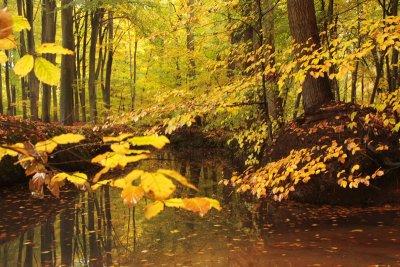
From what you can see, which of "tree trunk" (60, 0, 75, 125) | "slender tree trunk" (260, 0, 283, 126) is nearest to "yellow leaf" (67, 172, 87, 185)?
"slender tree trunk" (260, 0, 283, 126)

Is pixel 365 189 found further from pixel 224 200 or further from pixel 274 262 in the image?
pixel 274 262

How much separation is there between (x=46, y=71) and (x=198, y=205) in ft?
Answer: 2.11

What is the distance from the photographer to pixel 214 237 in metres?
5.90

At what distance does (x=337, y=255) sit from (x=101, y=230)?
362 cm

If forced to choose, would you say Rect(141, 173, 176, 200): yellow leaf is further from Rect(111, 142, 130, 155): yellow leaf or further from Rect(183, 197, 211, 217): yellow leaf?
Rect(111, 142, 130, 155): yellow leaf

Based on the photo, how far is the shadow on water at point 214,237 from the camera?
4.86m

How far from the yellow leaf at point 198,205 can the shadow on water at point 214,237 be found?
363 centimetres

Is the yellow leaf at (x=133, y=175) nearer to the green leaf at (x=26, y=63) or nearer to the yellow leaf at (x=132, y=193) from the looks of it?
the yellow leaf at (x=132, y=193)

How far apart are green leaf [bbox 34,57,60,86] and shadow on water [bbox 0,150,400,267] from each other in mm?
3912

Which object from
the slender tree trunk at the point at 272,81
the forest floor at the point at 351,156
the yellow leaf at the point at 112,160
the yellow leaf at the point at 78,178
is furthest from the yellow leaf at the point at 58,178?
the slender tree trunk at the point at 272,81

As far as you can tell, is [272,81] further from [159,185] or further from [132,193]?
[159,185]

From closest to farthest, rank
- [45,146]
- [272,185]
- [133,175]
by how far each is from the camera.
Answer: [133,175]
[45,146]
[272,185]

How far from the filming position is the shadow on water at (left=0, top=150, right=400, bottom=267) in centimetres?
486

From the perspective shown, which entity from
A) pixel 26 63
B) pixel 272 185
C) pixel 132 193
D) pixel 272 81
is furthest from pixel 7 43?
pixel 272 81
